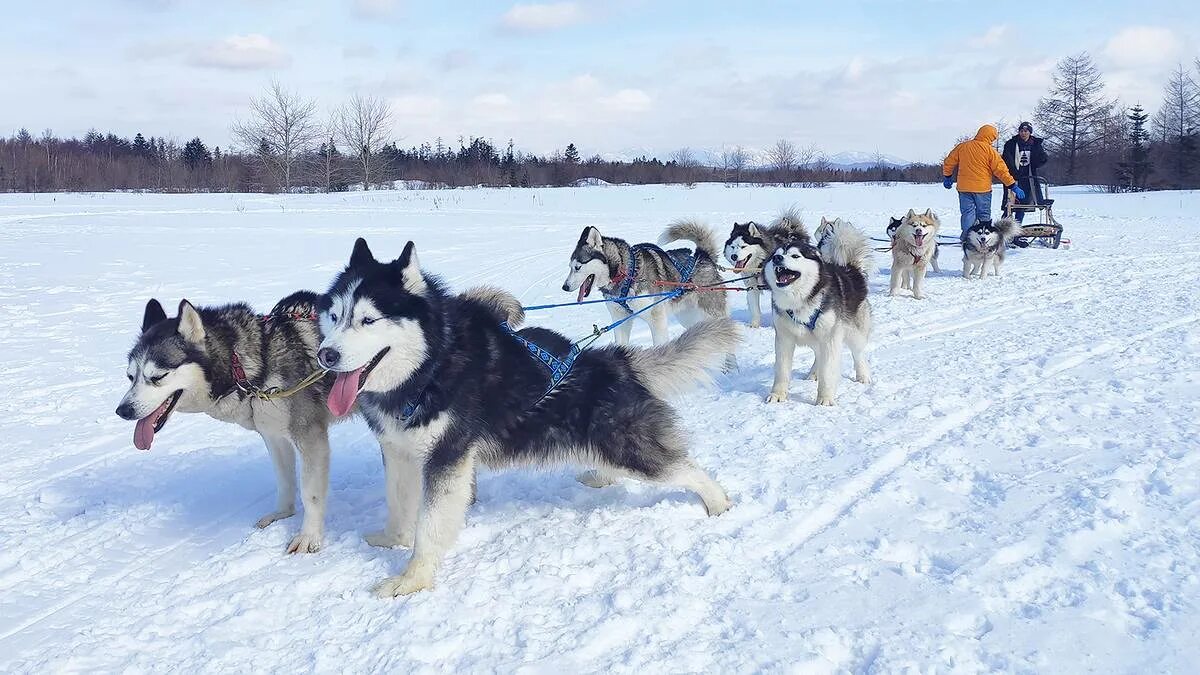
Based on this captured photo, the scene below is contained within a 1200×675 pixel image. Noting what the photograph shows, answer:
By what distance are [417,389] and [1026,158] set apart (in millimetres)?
15023

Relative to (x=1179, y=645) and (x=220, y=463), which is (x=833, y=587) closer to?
(x=1179, y=645)

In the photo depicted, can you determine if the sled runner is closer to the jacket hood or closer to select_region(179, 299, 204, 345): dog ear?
the jacket hood

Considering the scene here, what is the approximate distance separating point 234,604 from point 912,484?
3.17 metres

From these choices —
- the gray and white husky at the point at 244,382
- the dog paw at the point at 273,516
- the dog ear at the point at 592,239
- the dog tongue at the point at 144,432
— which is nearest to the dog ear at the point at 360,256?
the gray and white husky at the point at 244,382

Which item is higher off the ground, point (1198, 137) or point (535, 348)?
point (1198, 137)

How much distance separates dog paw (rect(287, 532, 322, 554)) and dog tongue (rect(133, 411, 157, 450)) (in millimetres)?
761

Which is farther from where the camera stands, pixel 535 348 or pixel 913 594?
pixel 535 348

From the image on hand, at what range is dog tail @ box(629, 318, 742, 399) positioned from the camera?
371 centimetres

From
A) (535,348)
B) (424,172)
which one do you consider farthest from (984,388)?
(424,172)

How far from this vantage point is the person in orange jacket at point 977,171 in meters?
12.2

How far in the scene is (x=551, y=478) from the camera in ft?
13.8

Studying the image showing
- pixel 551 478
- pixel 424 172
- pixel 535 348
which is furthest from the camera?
pixel 424 172

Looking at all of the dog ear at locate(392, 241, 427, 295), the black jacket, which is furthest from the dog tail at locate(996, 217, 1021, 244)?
the dog ear at locate(392, 241, 427, 295)

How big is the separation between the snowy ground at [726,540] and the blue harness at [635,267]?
117 centimetres
